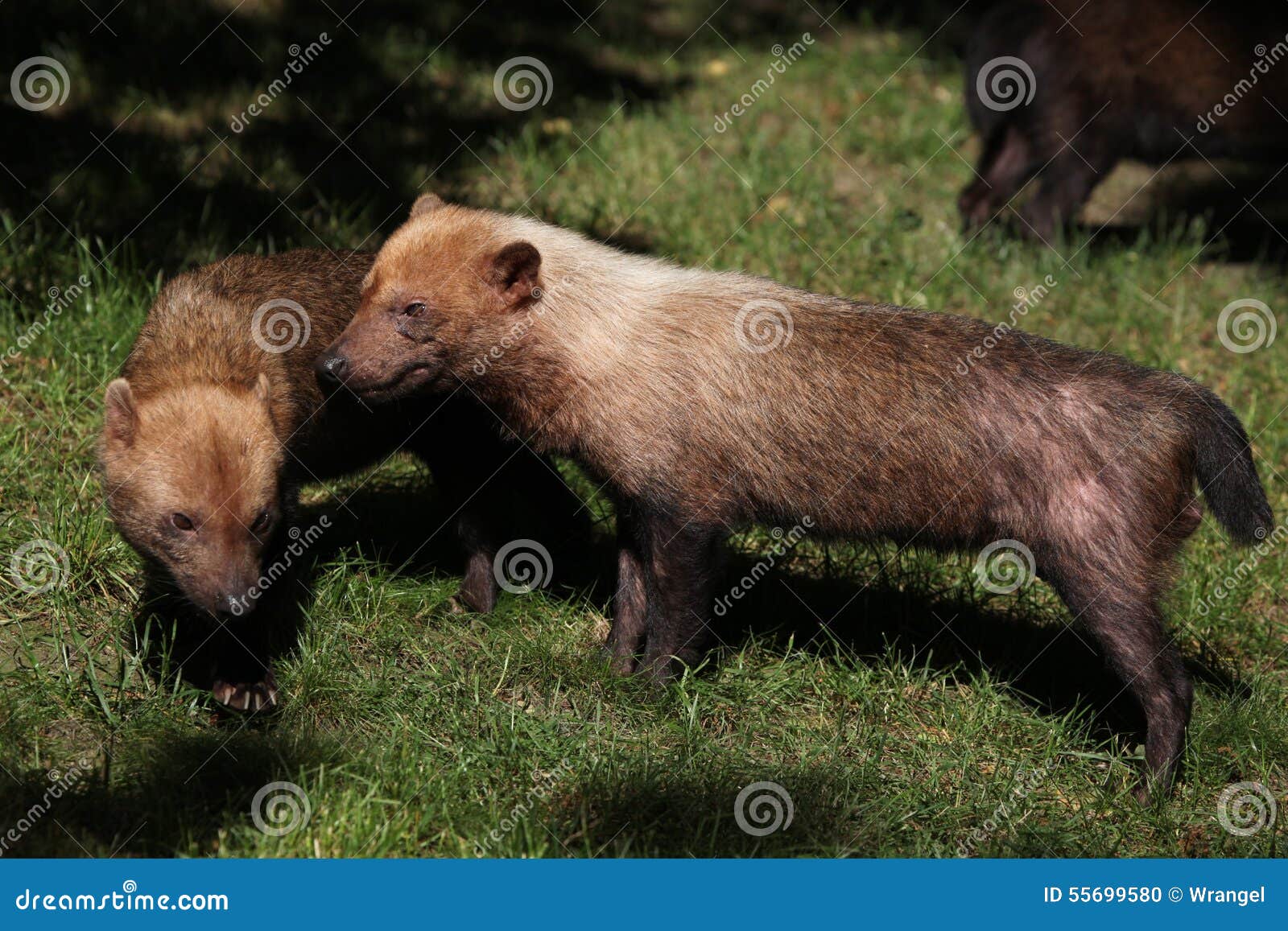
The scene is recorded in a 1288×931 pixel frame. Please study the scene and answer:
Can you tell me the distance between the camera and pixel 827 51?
11.4m

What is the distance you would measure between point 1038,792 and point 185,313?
3.86m

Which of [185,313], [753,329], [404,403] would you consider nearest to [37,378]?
[185,313]
